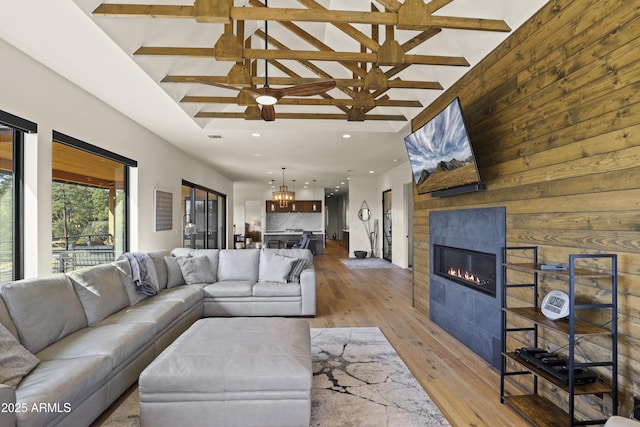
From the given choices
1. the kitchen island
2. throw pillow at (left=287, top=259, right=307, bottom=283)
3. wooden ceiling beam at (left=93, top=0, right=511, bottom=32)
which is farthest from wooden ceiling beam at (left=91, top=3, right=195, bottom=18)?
the kitchen island

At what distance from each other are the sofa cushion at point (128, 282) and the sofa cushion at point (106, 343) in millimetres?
719

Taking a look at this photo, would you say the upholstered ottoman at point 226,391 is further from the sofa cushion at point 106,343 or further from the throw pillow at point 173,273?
the throw pillow at point 173,273

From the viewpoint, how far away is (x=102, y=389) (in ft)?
7.06

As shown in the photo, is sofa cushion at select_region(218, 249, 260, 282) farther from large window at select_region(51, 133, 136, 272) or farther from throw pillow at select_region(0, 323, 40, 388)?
throw pillow at select_region(0, 323, 40, 388)

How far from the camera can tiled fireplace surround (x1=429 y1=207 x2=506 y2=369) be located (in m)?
2.87

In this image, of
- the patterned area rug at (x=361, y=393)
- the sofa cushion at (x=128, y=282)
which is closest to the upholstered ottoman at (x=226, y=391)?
the patterned area rug at (x=361, y=393)

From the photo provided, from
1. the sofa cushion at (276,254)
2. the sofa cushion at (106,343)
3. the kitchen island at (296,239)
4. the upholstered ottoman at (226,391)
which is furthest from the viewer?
the kitchen island at (296,239)

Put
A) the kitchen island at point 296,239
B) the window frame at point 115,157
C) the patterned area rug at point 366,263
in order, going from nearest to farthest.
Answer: the window frame at point 115,157
the patterned area rug at point 366,263
the kitchen island at point 296,239

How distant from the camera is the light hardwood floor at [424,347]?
7.49ft

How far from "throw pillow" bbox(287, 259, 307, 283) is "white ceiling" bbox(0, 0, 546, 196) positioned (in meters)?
2.01

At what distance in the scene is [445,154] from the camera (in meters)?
3.10

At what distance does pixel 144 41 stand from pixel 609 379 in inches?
161

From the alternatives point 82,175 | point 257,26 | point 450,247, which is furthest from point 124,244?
point 450,247

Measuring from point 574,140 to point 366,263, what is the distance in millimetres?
7505
